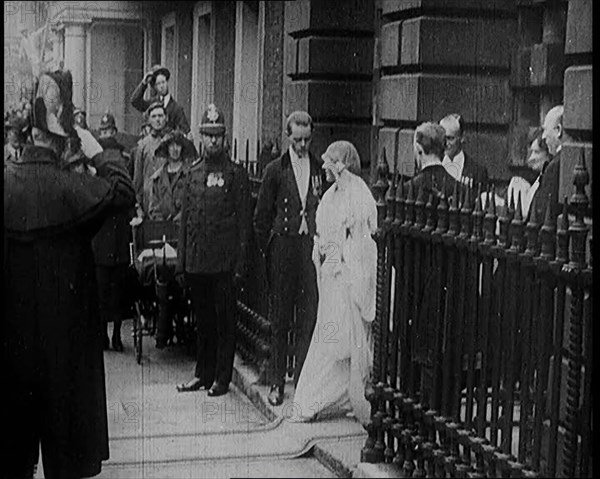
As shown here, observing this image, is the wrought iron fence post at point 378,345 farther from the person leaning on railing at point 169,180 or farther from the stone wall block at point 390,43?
the person leaning on railing at point 169,180

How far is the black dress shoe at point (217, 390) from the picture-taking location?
153 inches

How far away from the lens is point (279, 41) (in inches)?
149

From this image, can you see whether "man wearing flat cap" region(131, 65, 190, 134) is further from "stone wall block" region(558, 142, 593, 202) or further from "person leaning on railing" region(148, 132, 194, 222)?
"stone wall block" region(558, 142, 593, 202)

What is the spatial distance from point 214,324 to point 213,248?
29 cm

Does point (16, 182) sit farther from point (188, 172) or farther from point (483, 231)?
point (483, 231)

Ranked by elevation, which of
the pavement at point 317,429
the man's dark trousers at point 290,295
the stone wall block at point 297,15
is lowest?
the pavement at point 317,429

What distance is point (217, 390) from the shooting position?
3908 millimetres

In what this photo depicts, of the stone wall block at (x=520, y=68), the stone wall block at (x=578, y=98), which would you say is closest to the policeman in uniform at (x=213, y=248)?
the stone wall block at (x=520, y=68)

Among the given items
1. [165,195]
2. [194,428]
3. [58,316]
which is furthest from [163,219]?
[194,428]

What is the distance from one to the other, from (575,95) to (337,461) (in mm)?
1361

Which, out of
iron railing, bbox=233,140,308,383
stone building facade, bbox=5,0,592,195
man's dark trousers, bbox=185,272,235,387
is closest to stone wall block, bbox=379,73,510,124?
stone building facade, bbox=5,0,592,195

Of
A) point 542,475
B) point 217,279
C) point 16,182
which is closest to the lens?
point 542,475

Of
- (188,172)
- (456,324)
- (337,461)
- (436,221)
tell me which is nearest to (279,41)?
(188,172)

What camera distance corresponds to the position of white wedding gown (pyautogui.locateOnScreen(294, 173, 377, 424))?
149 inches
